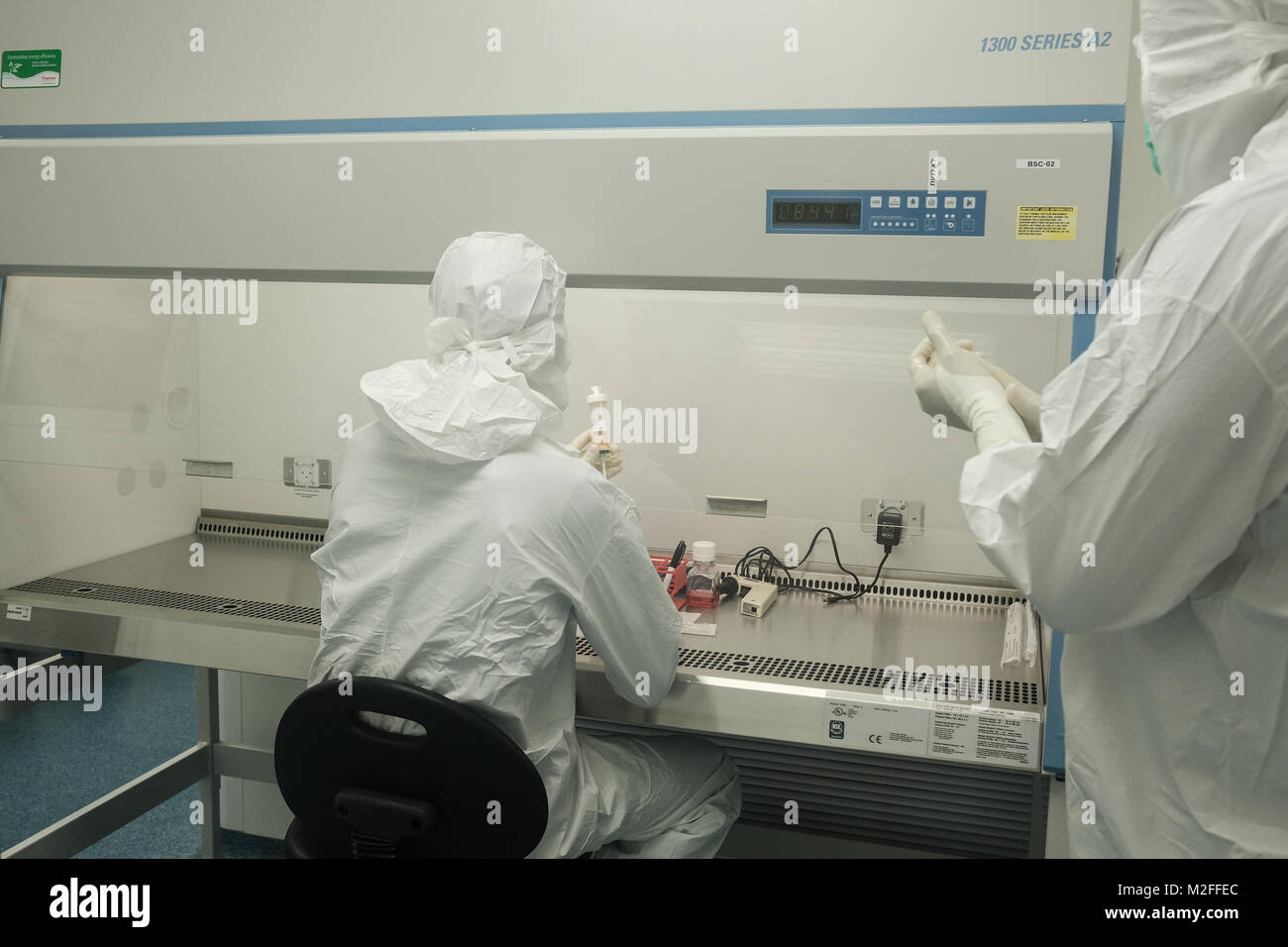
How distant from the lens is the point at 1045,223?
1.42 m

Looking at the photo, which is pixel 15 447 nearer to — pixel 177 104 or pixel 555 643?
pixel 177 104

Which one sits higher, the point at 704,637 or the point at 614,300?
the point at 614,300

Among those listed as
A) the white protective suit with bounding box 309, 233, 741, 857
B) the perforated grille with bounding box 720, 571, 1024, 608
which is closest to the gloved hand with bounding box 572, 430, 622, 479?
the white protective suit with bounding box 309, 233, 741, 857

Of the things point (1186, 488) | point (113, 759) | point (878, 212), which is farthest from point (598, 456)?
point (113, 759)

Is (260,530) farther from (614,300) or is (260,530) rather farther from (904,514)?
(904,514)

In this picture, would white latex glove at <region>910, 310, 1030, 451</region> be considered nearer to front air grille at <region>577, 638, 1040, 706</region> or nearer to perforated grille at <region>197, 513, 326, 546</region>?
front air grille at <region>577, 638, 1040, 706</region>

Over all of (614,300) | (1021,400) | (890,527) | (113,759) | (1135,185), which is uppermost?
(1135,185)

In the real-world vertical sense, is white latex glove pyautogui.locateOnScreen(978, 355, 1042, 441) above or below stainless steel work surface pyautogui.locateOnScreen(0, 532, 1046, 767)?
above

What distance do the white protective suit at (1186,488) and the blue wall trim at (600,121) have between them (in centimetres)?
42

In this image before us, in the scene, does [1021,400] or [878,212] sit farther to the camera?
[878,212]

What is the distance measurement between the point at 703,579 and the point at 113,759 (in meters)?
2.07

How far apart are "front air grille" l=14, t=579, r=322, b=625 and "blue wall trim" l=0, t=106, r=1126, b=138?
84 centimetres

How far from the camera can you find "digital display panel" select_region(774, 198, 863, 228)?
1473mm
